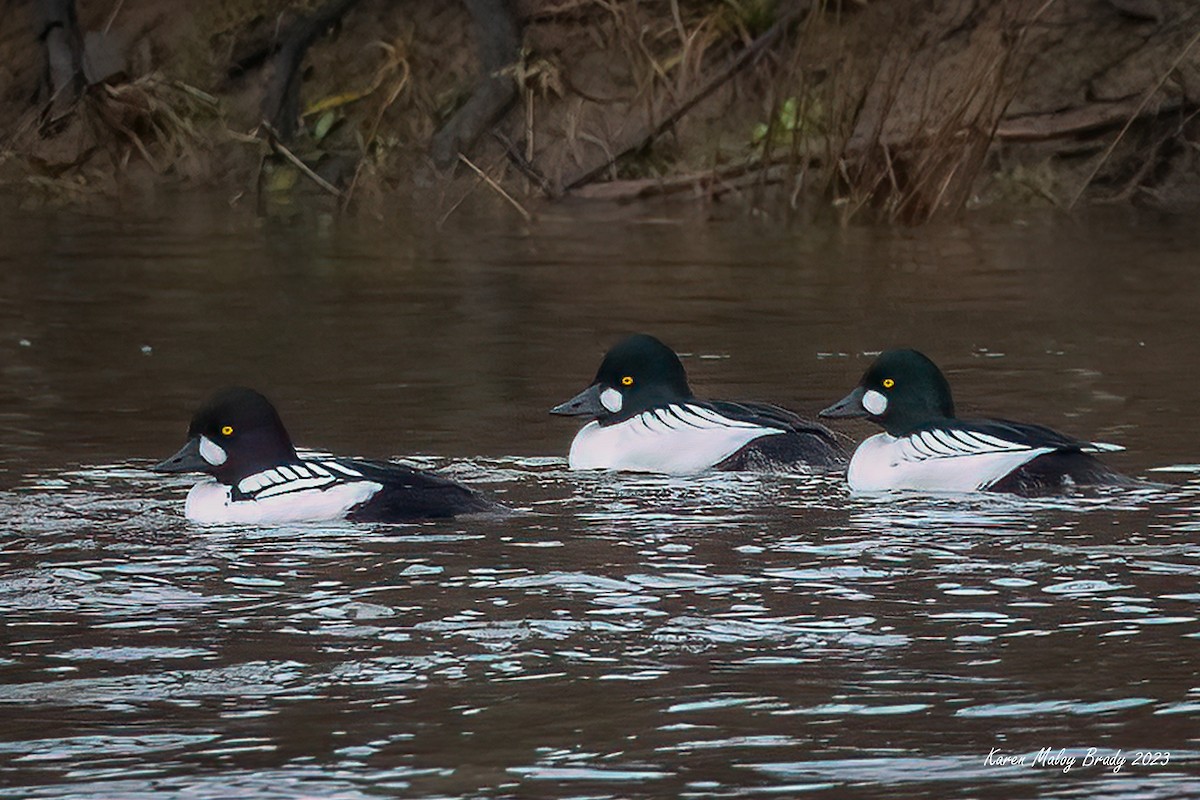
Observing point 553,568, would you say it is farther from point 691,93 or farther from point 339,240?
point 691,93

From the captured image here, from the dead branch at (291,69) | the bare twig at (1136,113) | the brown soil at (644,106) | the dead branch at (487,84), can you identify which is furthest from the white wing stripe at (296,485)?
the dead branch at (291,69)

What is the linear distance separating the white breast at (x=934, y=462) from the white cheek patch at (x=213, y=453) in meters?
2.04


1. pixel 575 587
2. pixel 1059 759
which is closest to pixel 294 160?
pixel 575 587

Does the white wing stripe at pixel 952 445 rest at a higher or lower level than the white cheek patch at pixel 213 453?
lower

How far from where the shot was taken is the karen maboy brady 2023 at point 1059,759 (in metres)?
4.84

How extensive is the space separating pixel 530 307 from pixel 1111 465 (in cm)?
579

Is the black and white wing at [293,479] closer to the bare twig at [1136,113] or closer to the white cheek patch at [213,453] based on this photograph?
the white cheek patch at [213,453]

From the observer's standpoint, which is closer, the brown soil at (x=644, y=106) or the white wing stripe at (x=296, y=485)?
the white wing stripe at (x=296, y=485)

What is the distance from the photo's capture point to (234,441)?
7.91 meters

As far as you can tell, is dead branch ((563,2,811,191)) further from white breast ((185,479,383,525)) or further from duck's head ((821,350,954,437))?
white breast ((185,479,383,525))

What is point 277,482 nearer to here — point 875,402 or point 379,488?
point 379,488

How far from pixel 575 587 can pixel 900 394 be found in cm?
237

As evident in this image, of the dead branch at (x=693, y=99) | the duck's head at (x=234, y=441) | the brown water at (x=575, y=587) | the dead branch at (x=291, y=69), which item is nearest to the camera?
the brown water at (x=575, y=587)

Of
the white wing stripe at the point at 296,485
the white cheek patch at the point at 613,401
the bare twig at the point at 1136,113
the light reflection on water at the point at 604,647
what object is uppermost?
the bare twig at the point at 1136,113
